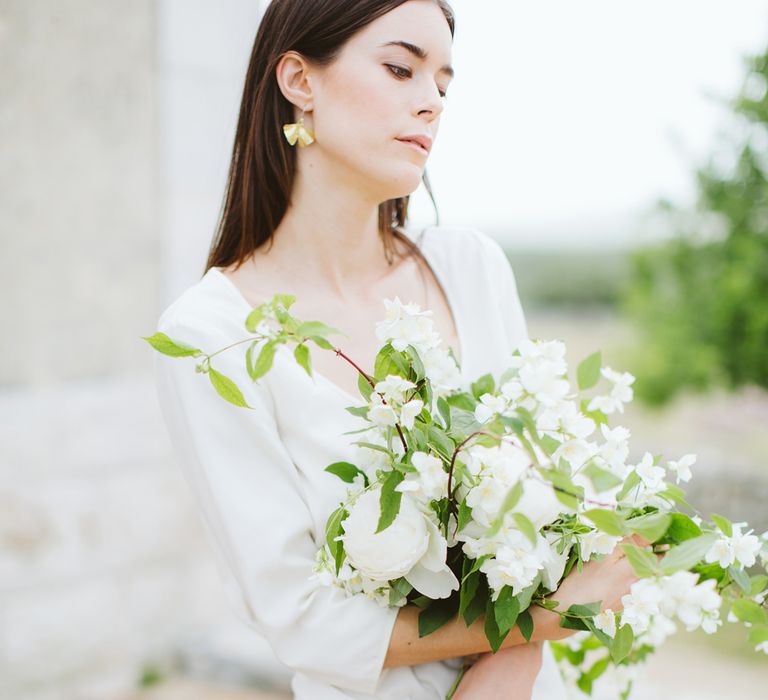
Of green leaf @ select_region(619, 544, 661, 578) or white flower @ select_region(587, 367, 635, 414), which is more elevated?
white flower @ select_region(587, 367, 635, 414)

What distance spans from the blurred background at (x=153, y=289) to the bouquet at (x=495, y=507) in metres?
1.92

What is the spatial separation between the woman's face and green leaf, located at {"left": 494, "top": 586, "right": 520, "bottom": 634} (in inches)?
27.8

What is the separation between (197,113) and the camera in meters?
3.62

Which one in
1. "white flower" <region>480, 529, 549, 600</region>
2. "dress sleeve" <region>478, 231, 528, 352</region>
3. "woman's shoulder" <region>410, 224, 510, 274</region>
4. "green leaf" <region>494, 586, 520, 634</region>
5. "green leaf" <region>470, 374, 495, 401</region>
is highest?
"woman's shoulder" <region>410, 224, 510, 274</region>

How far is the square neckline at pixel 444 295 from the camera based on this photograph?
60.3 inches

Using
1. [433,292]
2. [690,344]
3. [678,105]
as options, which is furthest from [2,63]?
[690,344]

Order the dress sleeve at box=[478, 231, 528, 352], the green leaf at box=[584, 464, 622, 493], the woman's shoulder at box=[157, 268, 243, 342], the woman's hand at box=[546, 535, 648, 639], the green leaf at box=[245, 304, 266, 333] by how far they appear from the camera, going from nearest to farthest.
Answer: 1. the green leaf at box=[584, 464, 622, 493]
2. the green leaf at box=[245, 304, 266, 333]
3. the woman's hand at box=[546, 535, 648, 639]
4. the woman's shoulder at box=[157, 268, 243, 342]
5. the dress sleeve at box=[478, 231, 528, 352]

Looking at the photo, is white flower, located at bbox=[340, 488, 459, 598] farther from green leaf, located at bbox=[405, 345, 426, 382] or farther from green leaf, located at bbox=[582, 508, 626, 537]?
green leaf, located at bbox=[582, 508, 626, 537]

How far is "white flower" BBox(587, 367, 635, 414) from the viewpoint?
1.16 m

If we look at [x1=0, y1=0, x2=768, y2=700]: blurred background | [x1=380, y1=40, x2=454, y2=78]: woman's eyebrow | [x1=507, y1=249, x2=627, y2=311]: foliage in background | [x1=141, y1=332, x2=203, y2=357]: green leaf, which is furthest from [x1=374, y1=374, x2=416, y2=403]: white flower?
[x1=507, y1=249, x2=627, y2=311]: foliage in background

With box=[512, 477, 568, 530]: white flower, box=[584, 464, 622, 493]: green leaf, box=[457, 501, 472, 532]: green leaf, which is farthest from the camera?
box=[457, 501, 472, 532]: green leaf

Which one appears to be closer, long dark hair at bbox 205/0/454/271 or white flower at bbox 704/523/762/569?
white flower at bbox 704/523/762/569

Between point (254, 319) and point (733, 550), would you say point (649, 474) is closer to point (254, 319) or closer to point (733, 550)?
point (733, 550)

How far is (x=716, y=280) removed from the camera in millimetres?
4082
